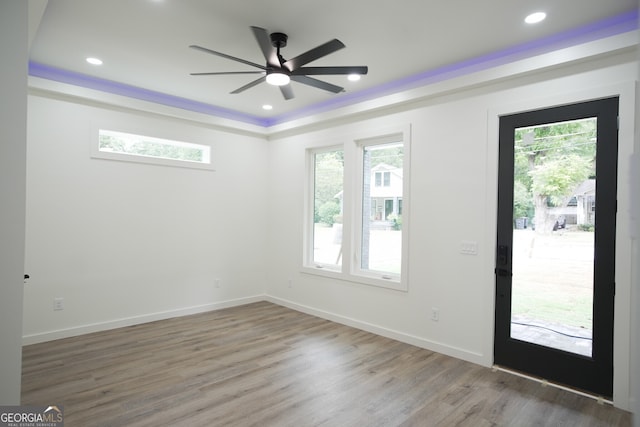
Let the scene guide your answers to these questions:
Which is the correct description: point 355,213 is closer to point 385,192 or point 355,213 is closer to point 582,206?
point 385,192

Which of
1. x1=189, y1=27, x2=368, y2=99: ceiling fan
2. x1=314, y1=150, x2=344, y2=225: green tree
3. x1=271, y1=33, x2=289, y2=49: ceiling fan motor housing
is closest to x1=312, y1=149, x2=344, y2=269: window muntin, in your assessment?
x1=314, y1=150, x2=344, y2=225: green tree

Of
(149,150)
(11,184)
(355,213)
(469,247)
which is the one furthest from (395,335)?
(149,150)

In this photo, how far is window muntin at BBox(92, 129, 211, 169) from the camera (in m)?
4.34

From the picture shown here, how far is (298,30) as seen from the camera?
2984 mm

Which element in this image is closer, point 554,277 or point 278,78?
point 278,78

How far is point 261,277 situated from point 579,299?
14.0 feet

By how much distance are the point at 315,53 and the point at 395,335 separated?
3.11 metres

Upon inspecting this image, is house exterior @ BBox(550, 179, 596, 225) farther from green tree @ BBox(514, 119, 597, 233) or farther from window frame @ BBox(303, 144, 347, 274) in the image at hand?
window frame @ BBox(303, 144, 347, 274)

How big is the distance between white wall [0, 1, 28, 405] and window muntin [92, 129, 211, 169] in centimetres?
272

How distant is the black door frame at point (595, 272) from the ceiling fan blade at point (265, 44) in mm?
2183

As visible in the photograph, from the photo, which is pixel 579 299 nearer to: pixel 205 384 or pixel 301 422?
pixel 301 422

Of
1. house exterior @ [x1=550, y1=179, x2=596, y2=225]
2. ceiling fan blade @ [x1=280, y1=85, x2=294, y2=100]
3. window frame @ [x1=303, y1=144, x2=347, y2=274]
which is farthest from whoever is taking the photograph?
window frame @ [x1=303, y1=144, x2=347, y2=274]

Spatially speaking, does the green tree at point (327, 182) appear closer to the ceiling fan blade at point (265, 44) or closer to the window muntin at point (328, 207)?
the window muntin at point (328, 207)

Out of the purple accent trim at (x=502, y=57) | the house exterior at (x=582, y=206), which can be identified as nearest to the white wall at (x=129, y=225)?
the purple accent trim at (x=502, y=57)
